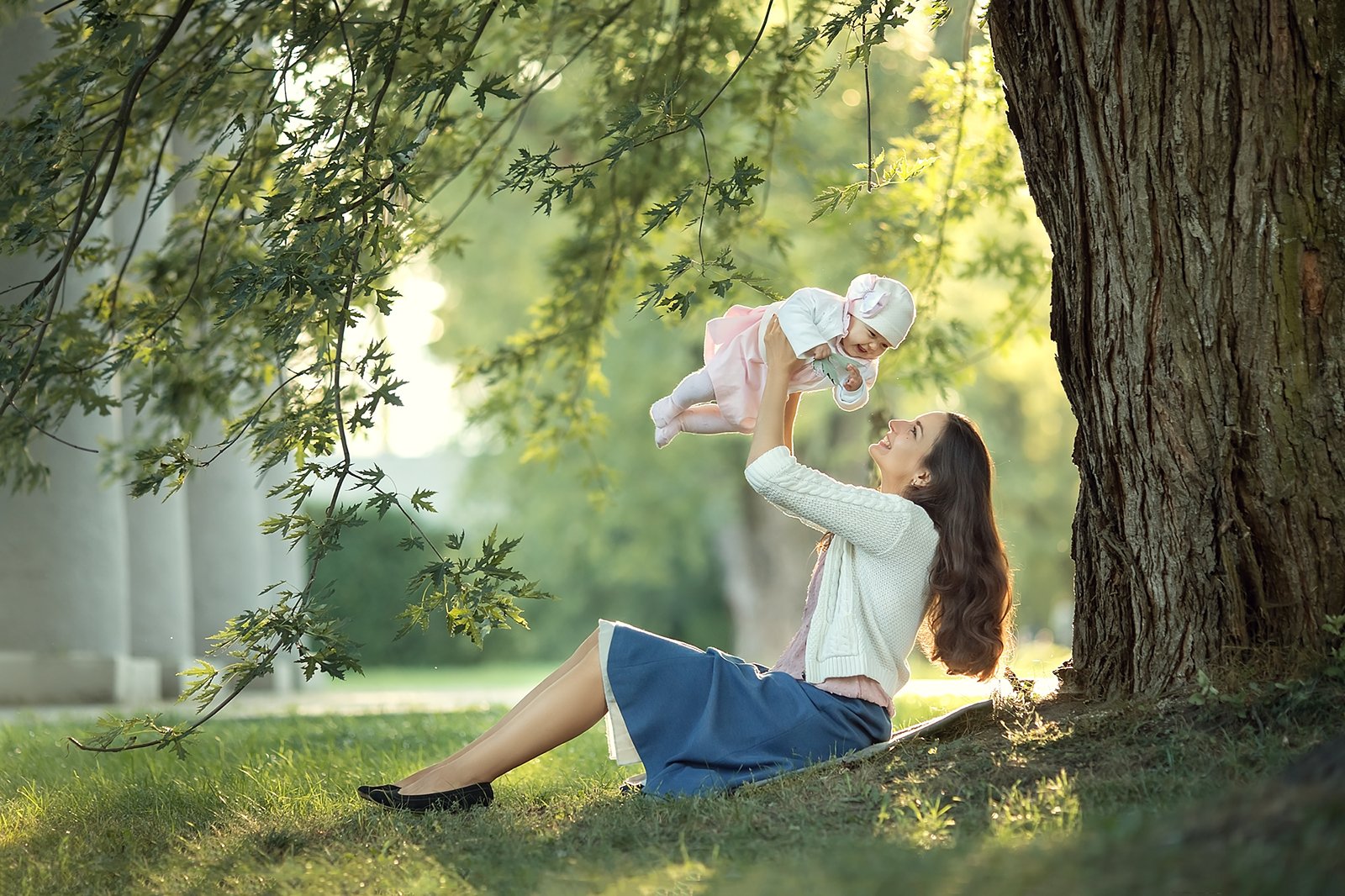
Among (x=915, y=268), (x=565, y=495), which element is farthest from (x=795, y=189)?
(x=915, y=268)

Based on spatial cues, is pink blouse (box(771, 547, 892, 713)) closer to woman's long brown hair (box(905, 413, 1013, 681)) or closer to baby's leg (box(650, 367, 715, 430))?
woman's long brown hair (box(905, 413, 1013, 681))

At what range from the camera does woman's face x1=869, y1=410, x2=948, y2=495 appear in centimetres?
448

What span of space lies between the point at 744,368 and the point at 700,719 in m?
1.17

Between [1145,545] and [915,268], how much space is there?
3.69 metres

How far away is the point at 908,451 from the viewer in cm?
450

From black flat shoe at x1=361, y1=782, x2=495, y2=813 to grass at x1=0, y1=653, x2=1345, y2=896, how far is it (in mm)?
98

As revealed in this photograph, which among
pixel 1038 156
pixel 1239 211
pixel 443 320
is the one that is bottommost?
pixel 1239 211

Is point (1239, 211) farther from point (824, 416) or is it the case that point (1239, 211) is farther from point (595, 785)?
point (824, 416)

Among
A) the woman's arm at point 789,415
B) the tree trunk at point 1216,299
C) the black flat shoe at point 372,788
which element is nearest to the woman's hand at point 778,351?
the woman's arm at point 789,415

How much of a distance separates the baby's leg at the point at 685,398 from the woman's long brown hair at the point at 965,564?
2.51 feet

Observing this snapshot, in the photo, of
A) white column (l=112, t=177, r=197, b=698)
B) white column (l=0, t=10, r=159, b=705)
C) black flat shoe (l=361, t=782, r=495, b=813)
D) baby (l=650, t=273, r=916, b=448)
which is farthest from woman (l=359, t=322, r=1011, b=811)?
white column (l=112, t=177, r=197, b=698)

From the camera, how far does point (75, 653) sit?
8898 millimetres

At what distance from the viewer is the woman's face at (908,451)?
176 inches

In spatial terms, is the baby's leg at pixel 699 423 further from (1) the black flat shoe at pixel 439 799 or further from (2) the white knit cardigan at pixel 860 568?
(1) the black flat shoe at pixel 439 799
